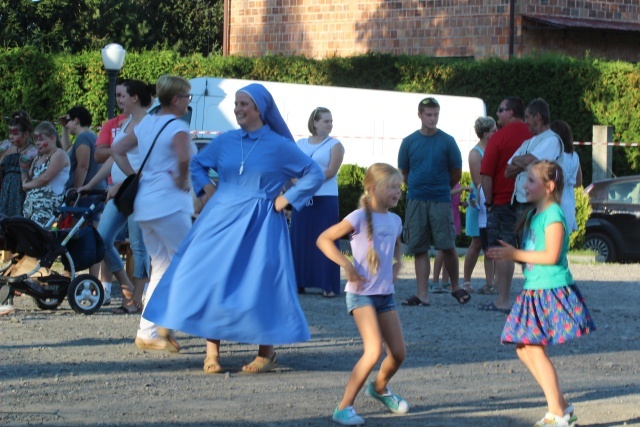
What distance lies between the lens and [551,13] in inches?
Result: 1136

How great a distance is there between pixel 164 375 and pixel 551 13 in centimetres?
2288

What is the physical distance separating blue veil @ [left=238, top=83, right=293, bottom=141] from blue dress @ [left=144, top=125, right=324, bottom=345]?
0.23 ft

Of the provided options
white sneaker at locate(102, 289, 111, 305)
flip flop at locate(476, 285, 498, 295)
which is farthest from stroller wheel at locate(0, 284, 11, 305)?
flip flop at locate(476, 285, 498, 295)

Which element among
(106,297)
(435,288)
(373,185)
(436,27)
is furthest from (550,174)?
(436,27)

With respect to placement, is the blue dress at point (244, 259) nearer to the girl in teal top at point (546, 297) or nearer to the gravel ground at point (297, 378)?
the gravel ground at point (297, 378)

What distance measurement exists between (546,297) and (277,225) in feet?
6.23

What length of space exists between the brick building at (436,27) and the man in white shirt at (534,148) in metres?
17.2

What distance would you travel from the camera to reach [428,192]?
37.9 feet

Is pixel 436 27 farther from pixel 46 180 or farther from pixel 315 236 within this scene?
pixel 46 180

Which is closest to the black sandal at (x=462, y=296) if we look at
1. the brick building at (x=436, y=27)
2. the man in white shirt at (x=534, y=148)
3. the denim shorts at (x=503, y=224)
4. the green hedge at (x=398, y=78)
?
the denim shorts at (x=503, y=224)

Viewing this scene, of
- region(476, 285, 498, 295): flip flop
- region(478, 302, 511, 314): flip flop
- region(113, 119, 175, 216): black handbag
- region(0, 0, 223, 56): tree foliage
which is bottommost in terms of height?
region(476, 285, 498, 295): flip flop

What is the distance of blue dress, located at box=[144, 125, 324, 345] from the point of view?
738cm

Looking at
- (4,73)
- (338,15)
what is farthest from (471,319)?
(338,15)

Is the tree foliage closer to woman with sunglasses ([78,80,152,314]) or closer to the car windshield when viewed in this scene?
the car windshield
